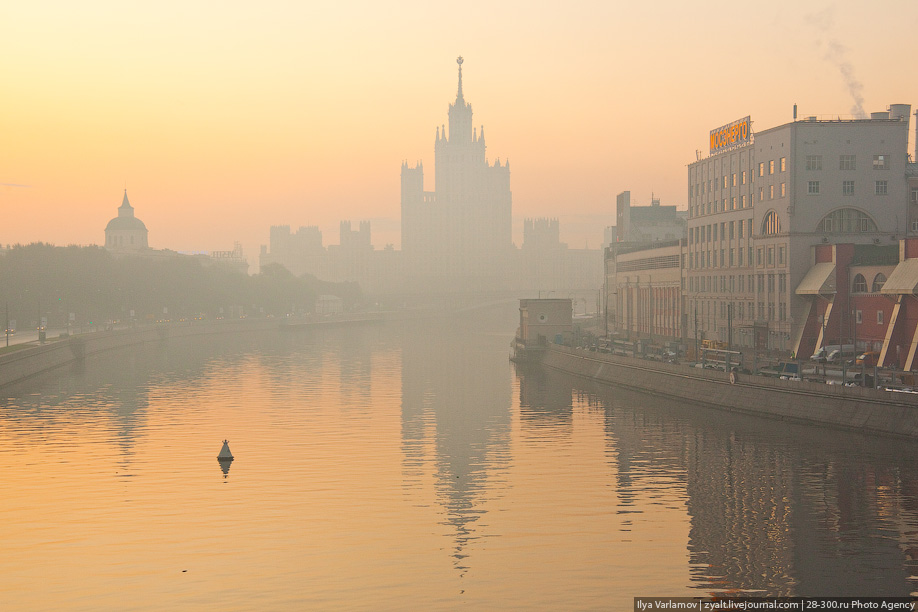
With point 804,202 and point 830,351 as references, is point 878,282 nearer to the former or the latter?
point 830,351

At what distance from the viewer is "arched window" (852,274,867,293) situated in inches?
3314

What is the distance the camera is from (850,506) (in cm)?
4359

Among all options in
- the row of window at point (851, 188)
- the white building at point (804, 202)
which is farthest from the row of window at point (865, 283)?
the row of window at point (851, 188)

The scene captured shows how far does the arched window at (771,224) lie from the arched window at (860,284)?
1494 cm

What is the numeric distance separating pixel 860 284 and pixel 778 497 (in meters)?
45.0

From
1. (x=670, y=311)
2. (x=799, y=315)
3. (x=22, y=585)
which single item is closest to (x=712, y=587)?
(x=22, y=585)

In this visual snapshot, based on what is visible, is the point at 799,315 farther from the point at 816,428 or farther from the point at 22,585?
the point at 22,585

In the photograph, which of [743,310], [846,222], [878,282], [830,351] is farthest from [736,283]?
[878,282]

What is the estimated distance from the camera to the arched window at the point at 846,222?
97125mm

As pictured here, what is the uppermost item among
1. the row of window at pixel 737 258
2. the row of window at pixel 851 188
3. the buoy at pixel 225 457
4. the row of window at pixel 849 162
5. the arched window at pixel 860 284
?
the row of window at pixel 849 162

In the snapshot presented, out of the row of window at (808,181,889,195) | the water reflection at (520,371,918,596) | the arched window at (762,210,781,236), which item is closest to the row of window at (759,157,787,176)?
the row of window at (808,181,889,195)

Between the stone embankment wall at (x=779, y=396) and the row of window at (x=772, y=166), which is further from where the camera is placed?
the row of window at (x=772, y=166)

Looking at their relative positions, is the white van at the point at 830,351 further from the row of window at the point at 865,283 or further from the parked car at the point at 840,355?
the row of window at the point at 865,283

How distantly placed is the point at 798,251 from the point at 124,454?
6602cm
